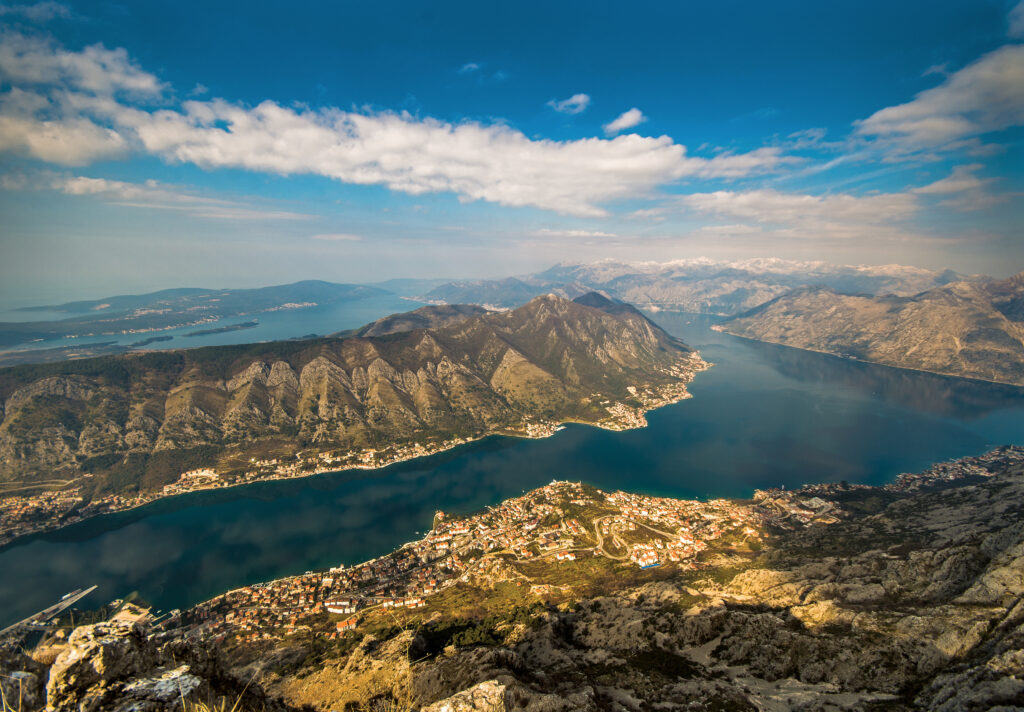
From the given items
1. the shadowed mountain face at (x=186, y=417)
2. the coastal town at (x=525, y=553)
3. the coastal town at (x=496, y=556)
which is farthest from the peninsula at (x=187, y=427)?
the coastal town at (x=525, y=553)

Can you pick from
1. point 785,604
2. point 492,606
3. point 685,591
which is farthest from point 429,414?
point 785,604

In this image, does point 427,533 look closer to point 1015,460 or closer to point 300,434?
point 300,434

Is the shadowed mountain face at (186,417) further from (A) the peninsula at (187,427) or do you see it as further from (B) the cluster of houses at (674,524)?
(B) the cluster of houses at (674,524)

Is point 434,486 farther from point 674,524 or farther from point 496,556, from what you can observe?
point 674,524

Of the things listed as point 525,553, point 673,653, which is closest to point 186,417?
point 525,553

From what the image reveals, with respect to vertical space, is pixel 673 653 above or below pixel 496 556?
above

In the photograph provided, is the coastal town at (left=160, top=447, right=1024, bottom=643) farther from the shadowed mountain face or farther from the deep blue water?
the shadowed mountain face
